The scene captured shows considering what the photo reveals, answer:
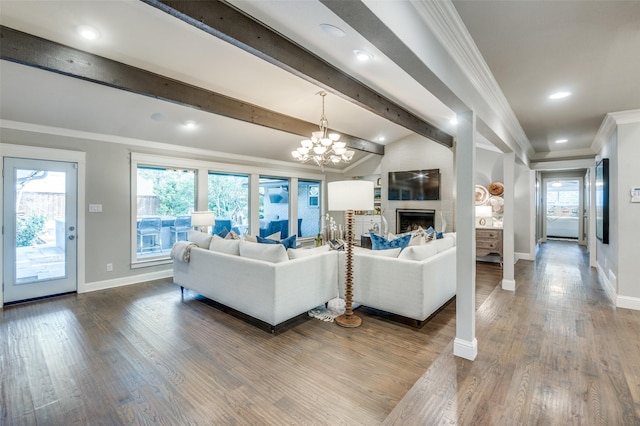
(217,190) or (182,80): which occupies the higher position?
(182,80)

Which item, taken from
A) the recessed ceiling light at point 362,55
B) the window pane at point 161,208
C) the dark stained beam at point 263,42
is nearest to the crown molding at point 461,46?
the recessed ceiling light at point 362,55

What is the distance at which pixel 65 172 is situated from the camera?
13.8 ft

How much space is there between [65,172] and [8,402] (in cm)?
329

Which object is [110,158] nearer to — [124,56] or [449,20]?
[124,56]

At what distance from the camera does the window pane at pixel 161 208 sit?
5.08m

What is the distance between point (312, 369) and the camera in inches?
91.6

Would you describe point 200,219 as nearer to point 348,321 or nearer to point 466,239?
point 348,321

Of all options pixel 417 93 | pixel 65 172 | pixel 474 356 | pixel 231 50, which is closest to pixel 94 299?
pixel 65 172

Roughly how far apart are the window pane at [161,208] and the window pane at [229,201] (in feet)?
1.59

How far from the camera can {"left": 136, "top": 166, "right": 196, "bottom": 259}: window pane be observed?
508cm

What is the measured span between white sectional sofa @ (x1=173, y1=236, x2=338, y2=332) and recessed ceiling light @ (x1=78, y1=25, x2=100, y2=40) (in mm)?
2440

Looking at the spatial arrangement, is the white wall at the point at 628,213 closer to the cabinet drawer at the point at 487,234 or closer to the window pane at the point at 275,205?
the cabinet drawer at the point at 487,234

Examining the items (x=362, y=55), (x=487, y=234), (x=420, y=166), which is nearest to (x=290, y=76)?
(x=362, y=55)

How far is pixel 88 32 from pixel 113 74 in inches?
17.2
